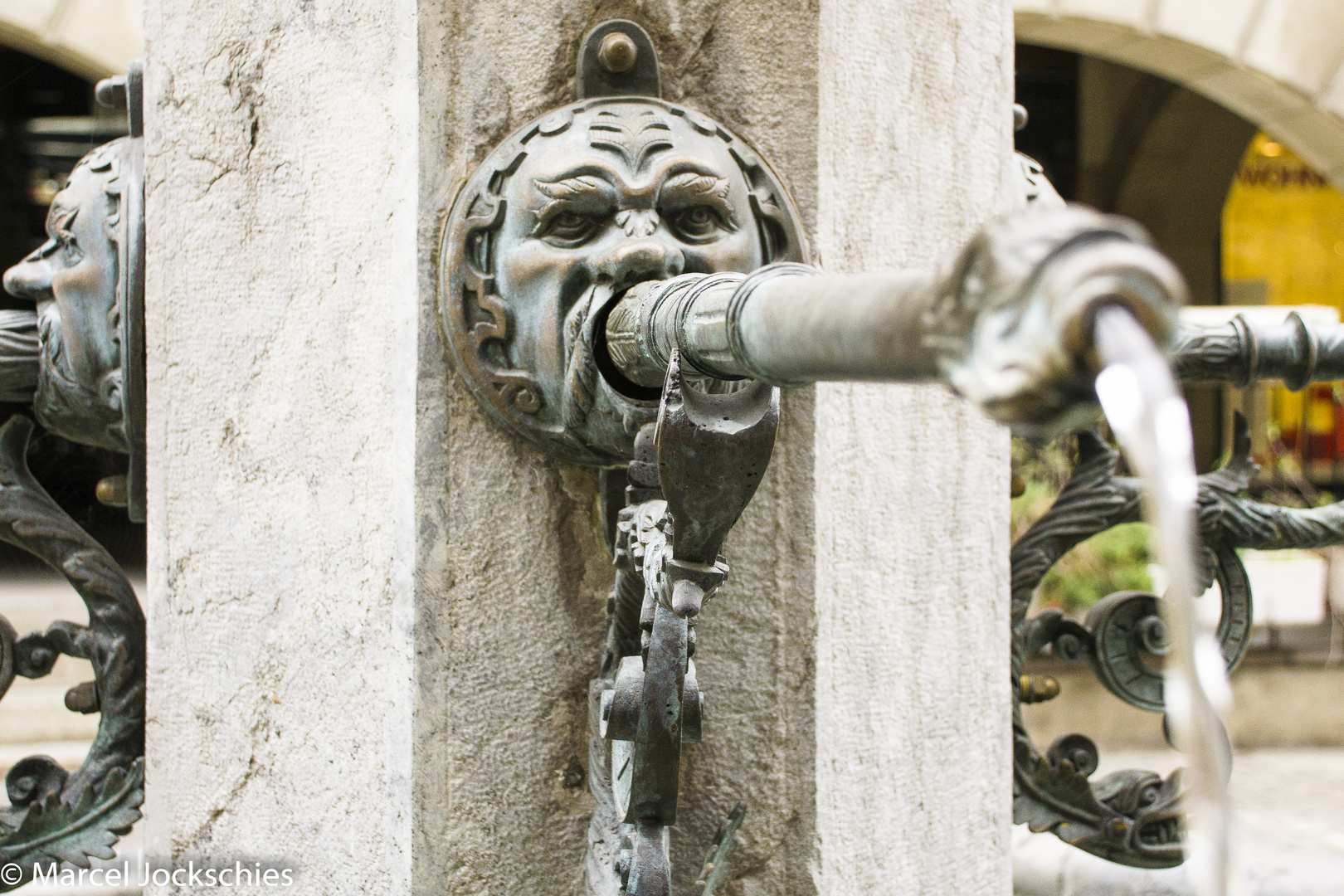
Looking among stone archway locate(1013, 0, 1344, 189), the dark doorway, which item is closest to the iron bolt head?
stone archway locate(1013, 0, 1344, 189)

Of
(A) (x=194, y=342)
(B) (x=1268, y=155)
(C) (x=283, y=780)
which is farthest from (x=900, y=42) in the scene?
(B) (x=1268, y=155)

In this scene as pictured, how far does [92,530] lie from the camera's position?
169 cm

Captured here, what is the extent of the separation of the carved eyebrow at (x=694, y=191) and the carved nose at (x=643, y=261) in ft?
0.14

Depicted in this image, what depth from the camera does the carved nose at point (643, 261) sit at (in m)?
1.11

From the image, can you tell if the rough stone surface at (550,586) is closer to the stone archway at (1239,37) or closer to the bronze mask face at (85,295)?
the bronze mask face at (85,295)

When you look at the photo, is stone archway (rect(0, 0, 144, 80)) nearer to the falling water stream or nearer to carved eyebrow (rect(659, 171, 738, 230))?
carved eyebrow (rect(659, 171, 738, 230))

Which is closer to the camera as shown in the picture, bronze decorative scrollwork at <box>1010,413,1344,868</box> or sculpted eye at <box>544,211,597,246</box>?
sculpted eye at <box>544,211,597,246</box>

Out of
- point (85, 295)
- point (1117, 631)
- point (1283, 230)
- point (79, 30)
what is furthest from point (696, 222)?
point (1283, 230)

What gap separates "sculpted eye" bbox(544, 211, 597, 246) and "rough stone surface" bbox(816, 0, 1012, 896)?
25cm

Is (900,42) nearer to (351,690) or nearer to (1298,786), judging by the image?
(351,690)

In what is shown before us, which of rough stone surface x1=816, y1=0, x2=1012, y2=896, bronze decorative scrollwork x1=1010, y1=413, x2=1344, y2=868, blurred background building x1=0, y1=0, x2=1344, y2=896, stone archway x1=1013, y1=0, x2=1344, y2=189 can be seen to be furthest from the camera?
stone archway x1=1013, y1=0, x2=1344, y2=189

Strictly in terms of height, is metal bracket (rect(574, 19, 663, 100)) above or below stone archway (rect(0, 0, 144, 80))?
below

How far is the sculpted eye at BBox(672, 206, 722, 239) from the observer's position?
116cm

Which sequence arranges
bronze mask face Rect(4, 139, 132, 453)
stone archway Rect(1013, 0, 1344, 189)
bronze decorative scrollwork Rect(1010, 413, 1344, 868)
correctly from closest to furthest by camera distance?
bronze mask face Rect(4, 139, 132, 453) < bronze decorative scrollwork Rect(1010, 413, 1344, 868) < stone archway Rect(1013, 0, 1344, 189)
